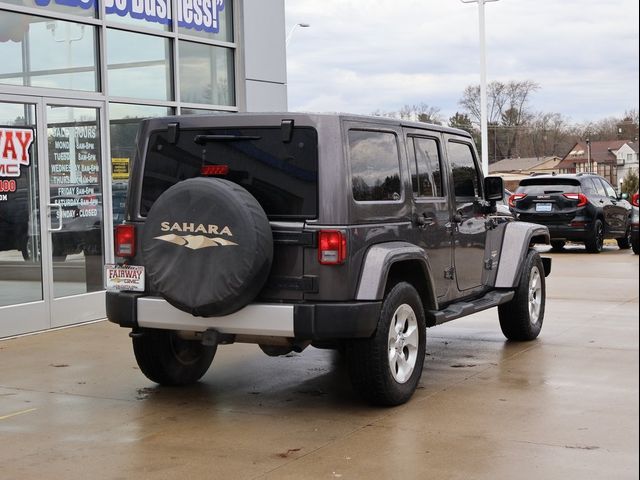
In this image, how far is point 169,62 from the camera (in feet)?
38.4

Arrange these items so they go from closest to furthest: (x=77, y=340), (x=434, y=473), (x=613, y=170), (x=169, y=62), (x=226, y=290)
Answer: (x=434, y=473) < (x=226, y=290) < (x=77, y=340) < (x=169, y=62) < (x=613, y=170)

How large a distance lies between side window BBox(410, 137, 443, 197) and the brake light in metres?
1.47

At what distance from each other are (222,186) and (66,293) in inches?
188

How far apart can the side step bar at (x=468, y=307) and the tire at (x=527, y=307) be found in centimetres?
29

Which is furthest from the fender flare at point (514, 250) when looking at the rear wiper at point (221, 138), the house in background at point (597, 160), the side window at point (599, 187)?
the house in background at point (597, 160)

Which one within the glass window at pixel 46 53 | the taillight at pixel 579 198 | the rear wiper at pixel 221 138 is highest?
the glass window at pixel 46 53

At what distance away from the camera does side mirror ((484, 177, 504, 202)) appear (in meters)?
8.27

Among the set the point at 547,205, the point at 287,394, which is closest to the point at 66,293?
the point at 287,394

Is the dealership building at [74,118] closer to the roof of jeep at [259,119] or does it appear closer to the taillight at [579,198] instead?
the roof of jeep at [259,119]

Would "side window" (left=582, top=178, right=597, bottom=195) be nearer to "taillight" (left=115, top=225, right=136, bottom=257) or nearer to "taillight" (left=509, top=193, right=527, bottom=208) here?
"taillight" (left=509, top=193, right=527, bottom=208)

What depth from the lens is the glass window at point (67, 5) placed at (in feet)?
31.8

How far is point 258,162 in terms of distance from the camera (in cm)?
620

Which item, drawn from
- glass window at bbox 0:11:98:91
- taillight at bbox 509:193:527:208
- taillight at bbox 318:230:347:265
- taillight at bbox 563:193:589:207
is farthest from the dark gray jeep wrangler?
taillight at bbox 509:193:527:208

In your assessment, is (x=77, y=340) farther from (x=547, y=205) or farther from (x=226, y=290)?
(x=547, y=205)
